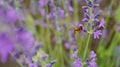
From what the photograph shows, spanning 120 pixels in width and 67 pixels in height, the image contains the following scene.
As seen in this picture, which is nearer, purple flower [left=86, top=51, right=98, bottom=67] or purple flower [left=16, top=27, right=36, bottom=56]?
purple flower [left=16, top=27, right=36, bottom=56]

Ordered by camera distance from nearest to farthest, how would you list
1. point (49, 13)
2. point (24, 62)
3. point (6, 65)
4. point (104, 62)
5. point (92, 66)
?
point (92, 66), point (24, 62), point (49, 13), point (104, 62), point (6, 65)

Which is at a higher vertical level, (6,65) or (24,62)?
(6,65)

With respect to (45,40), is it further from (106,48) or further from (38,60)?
(38,60)

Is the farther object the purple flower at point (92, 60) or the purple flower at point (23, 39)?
the purple flower at point (92, 60)

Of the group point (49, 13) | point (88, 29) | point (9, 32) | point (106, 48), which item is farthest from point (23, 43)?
point (106, 48)

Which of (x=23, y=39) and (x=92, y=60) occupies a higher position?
(x=23, y=39)

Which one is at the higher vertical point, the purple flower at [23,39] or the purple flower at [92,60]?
the purple flower at [23,39]

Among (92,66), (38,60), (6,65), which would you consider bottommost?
(92,66)

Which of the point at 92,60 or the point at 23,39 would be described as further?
the point at 92,60

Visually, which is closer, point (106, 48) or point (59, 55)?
point (59, 55)

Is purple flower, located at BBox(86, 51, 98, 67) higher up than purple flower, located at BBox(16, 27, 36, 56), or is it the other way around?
purple flower, located at BBox(16, 27, 36, 56)

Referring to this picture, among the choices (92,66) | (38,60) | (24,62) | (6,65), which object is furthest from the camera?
(6,65)
